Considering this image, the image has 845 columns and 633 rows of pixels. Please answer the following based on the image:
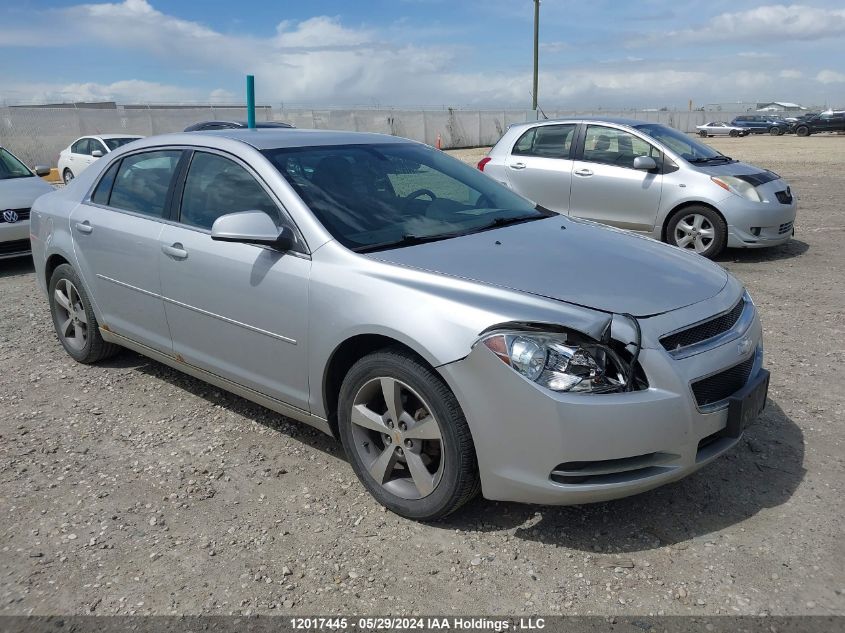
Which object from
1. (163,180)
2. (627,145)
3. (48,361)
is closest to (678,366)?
(163,180)

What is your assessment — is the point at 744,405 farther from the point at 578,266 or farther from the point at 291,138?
the point at 291,138

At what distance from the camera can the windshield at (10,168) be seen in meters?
9.22

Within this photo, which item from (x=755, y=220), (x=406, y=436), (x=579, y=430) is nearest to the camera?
(x=579, y=430)

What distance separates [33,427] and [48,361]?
1267 mm

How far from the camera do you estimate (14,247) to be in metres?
8.51

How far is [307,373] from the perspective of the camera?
3455 millimetres

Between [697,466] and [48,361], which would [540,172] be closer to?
[48,361]

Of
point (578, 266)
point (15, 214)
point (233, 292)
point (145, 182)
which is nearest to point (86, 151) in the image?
point (15, 214)

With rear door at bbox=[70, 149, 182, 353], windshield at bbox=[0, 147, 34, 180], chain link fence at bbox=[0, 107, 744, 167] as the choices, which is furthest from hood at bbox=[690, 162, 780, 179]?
chain link fence at bbox=[0, 107, 744, 167]

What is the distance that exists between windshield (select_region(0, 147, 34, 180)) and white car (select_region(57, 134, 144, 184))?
25.3 ft

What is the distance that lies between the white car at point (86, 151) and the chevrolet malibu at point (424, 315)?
1400 cm

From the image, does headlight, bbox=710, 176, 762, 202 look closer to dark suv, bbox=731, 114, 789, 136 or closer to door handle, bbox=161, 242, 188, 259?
door handle, bbox=161, 242, 188, 259

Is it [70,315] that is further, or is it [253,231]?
[70,315]

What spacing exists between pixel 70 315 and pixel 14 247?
4032 millimetres
